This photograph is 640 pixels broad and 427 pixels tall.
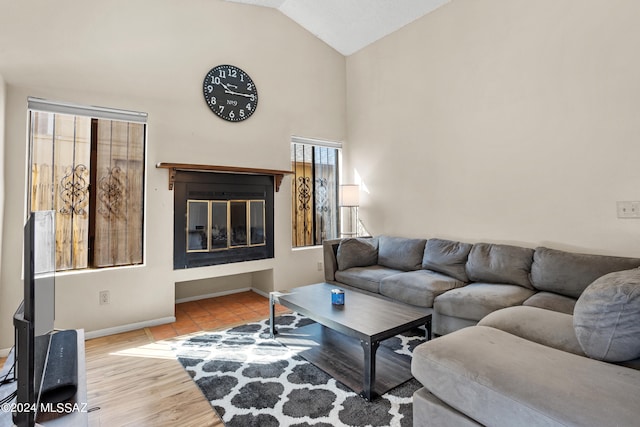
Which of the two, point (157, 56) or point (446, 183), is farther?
point (446, 183)

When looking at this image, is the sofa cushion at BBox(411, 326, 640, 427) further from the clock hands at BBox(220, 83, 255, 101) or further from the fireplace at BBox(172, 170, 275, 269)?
the clock hands at BBox(220, 83, 255, 101)

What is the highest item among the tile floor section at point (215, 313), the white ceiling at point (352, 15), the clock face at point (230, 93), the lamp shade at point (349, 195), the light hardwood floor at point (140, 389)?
the white ceiling at point (352, 15)

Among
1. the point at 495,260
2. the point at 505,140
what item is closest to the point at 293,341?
the point at 495,260

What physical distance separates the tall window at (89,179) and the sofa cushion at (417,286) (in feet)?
7.94

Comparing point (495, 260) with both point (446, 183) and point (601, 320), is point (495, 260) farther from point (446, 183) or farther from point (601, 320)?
point (601, 320)

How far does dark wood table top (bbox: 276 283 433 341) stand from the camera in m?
2.01

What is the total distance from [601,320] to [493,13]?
9.76 ft

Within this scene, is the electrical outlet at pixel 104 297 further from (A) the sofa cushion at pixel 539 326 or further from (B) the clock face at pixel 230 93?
(A) the sofa cushion at pixel 539 326

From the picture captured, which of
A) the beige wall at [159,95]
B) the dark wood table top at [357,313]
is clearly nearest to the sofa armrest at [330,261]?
the beige wall at [159,95]

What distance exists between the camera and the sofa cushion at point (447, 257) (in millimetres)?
3068

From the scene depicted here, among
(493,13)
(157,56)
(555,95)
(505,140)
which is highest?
(493,13)

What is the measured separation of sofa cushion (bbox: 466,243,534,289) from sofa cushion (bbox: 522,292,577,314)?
249 mm

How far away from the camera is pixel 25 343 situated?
1.00 metres

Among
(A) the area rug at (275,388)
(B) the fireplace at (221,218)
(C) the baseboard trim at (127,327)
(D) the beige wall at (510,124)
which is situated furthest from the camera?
(B) the fireplace at (221,218)
